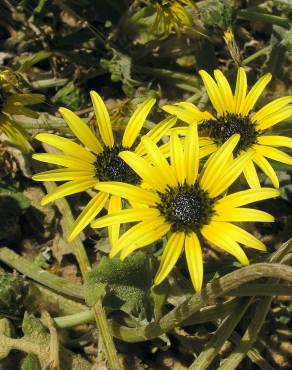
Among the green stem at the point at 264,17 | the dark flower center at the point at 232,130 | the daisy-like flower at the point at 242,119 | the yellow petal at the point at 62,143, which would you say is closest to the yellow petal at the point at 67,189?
the yellow petal at the point at 62,143

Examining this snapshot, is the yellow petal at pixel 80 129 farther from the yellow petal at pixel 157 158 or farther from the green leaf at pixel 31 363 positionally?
the green leaf at pixel 31 363

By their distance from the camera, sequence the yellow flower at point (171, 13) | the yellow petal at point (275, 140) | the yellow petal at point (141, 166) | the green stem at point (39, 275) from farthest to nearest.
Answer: the yellow flower at point (171, 13)
the green stem at point (39, 275)
the yellow petal at point (275, 140)
the yellow petal at point (141, 166)

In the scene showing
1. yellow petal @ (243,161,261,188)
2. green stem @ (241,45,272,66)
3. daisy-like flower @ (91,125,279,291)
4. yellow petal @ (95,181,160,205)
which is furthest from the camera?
green stem @ (241,45,272,66)

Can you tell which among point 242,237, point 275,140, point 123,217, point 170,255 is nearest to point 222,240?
point 242,237

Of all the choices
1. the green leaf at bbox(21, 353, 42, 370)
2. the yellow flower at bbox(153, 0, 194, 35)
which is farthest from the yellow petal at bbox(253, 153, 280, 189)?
the green leaf at bbox(21, 353, 42, 370)

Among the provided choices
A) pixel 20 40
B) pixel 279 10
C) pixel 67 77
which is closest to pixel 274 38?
pixel 279 10

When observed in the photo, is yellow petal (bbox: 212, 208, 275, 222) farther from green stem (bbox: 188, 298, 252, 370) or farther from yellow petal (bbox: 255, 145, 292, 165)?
green stem (bbox: 188, 298, 252, 370)

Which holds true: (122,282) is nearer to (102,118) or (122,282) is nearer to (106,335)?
(106,335)

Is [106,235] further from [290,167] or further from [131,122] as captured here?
[290,167]
